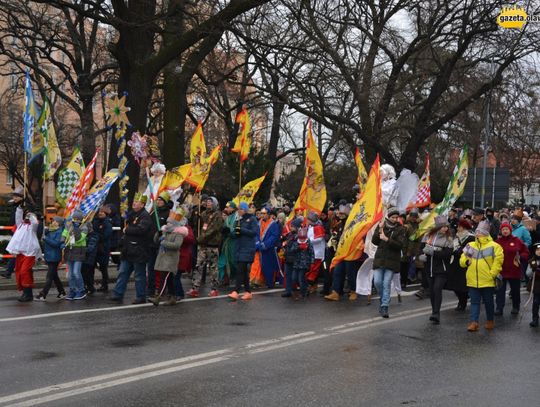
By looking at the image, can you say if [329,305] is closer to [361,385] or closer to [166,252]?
[166,252]

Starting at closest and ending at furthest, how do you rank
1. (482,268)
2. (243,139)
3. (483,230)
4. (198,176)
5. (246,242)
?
1. (482,268)
2. (483,230)
3. (246,242)
4. (198,176)
5. (243,139)

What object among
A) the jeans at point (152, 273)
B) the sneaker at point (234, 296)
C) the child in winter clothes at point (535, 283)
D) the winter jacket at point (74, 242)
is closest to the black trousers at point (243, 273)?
the sneaker at point (234, 296)

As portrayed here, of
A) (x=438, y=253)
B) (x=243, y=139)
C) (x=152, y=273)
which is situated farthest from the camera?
(x=243, y=139)

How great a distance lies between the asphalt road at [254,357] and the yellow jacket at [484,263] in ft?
2.28

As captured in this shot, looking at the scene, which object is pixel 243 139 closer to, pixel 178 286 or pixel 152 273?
pixel 152 273

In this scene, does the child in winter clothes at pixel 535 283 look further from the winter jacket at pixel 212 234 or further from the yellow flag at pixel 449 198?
the winter jacket at pixel 212 234

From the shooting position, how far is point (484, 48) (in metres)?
22.4

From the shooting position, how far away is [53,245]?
13.1 metres

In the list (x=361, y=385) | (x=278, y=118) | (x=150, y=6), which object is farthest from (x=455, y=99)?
(x=361, y=385)

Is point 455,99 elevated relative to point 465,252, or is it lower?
elevated

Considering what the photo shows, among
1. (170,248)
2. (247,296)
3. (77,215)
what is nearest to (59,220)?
(77,215)

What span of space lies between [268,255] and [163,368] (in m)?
8.71

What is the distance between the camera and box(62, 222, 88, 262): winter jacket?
1316cm

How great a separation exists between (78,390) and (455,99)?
69.6ft
